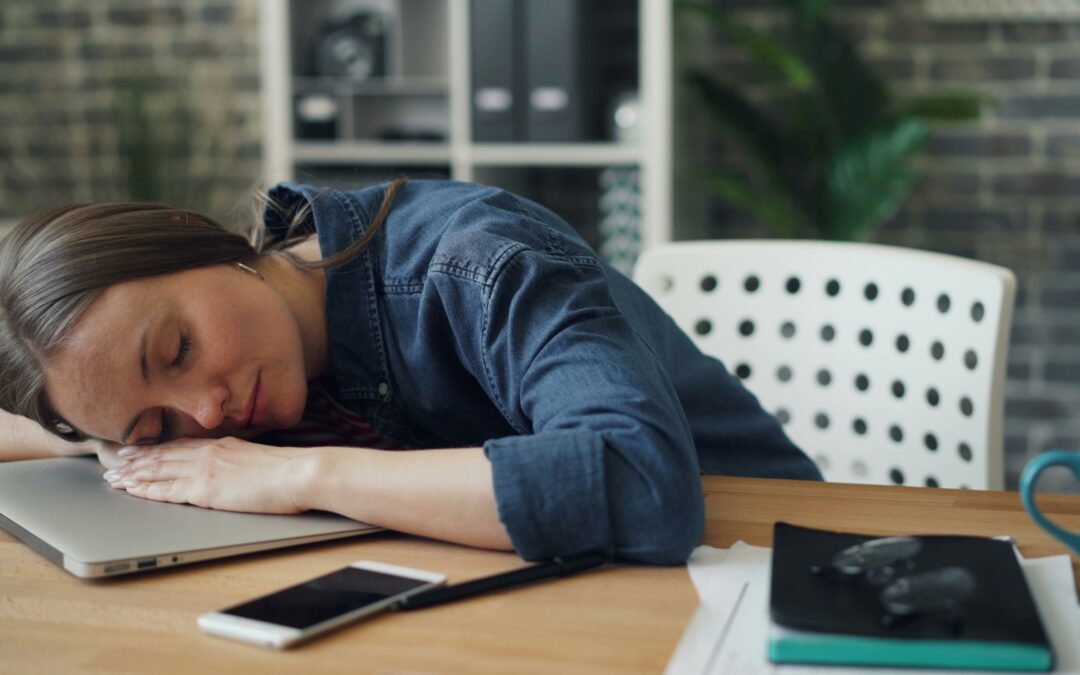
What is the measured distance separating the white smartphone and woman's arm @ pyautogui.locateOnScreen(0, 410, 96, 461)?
515 millimetres

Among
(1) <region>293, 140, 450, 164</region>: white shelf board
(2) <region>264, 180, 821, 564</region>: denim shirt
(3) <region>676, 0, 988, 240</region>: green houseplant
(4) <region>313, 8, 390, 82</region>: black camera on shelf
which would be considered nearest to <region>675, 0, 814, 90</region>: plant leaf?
(3) <region>676, 0, 988, 240</region>: green houseplant

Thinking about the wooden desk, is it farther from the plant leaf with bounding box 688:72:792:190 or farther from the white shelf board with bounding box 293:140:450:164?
the white shelf board with bounding box 293:140:450:164

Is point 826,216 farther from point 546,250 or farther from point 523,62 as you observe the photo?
point 546,250

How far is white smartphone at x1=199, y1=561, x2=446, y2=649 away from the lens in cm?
70

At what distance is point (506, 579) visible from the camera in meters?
0.79

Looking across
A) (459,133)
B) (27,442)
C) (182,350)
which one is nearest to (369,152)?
(459,133)

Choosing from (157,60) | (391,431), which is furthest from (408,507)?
(157,60)

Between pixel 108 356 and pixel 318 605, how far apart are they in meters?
0.35

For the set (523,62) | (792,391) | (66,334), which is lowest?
(792,391)

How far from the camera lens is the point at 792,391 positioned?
1.55 metres

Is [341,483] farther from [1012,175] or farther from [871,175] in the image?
[1012,175]

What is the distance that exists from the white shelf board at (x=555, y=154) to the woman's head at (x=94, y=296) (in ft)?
5.34

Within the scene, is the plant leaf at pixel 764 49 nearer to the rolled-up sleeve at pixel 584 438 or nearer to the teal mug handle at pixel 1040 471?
the rolled-up sleeve at pixel 584 438

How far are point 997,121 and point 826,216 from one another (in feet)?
1.97
